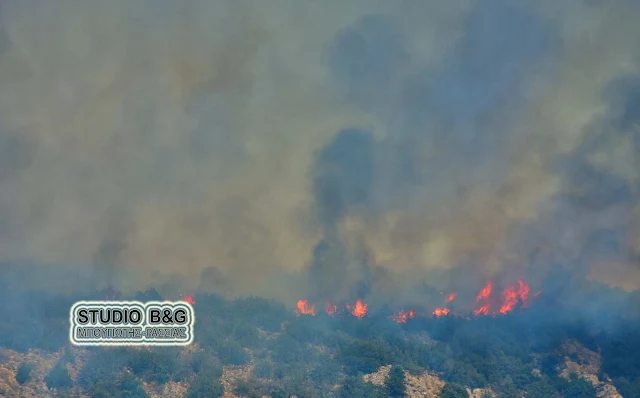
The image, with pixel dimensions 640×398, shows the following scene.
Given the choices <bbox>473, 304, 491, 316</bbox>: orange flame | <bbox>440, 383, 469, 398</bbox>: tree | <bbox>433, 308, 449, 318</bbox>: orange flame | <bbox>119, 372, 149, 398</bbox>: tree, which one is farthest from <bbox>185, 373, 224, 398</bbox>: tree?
<bbox>473, 304, 491, 316</bbox>: orange flame

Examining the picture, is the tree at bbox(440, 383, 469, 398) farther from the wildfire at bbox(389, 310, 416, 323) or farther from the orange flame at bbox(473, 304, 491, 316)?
the orange flame at bbox(473, 304, 491, 316)

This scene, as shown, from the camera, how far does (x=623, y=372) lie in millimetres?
96625

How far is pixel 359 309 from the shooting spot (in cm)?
11169

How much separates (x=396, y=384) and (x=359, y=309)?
29.9m

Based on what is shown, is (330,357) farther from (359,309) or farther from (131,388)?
(131,388)

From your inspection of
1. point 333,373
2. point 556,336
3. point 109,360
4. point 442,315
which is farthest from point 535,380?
point 109,360

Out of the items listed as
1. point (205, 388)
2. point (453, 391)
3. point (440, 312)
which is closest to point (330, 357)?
point (453, 391)

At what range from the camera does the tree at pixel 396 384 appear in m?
81.6

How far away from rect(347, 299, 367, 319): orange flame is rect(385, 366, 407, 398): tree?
24.7 metres

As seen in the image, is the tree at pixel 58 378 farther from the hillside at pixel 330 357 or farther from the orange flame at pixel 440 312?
the orange flame at pixel 440 312

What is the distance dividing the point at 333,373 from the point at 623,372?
151ft

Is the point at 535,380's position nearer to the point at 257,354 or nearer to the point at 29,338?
the point at 257,354

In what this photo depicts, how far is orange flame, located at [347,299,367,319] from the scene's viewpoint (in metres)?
110

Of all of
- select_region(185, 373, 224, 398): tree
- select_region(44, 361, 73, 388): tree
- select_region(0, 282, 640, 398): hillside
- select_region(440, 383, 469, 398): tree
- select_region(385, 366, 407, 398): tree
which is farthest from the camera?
select_region(440, 383, 469, 398): tree
